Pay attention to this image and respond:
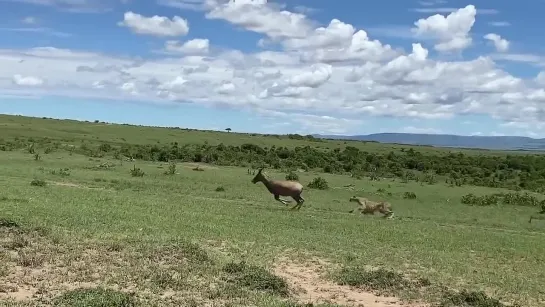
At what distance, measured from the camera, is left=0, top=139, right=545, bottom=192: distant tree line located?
48072 millimetres

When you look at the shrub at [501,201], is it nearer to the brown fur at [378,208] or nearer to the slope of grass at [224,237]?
the slope of grass at [224,237]

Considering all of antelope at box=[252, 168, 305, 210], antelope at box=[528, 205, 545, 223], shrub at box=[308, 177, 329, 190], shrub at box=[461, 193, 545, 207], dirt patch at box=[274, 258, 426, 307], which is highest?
antelope at box=[252, 168, 305, 210]

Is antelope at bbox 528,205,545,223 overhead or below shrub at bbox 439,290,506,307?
below

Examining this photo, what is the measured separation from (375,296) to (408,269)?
2.50m

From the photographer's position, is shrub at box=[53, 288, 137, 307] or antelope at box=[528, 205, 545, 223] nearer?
shrub at box=[53, 288, 137, 307]

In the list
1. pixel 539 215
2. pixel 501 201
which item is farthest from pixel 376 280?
pixel 501 201

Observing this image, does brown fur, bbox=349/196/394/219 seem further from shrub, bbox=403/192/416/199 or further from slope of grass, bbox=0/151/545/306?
shrub, bbox=403/192/416/199

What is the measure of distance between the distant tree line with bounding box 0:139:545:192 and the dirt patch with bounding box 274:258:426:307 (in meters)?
31.7

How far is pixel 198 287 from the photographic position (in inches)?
434

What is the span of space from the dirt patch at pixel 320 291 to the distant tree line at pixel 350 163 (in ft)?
104

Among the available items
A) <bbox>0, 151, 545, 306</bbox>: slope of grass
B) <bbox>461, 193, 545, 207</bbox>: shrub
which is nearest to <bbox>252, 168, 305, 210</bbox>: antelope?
<bbox>0, 151, 545, 306</bbox>: slope of grass

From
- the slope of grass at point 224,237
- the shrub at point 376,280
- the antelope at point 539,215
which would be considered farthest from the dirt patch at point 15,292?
the antelope at point 539,215

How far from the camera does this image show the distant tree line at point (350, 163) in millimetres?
48072

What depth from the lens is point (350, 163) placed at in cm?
5591
